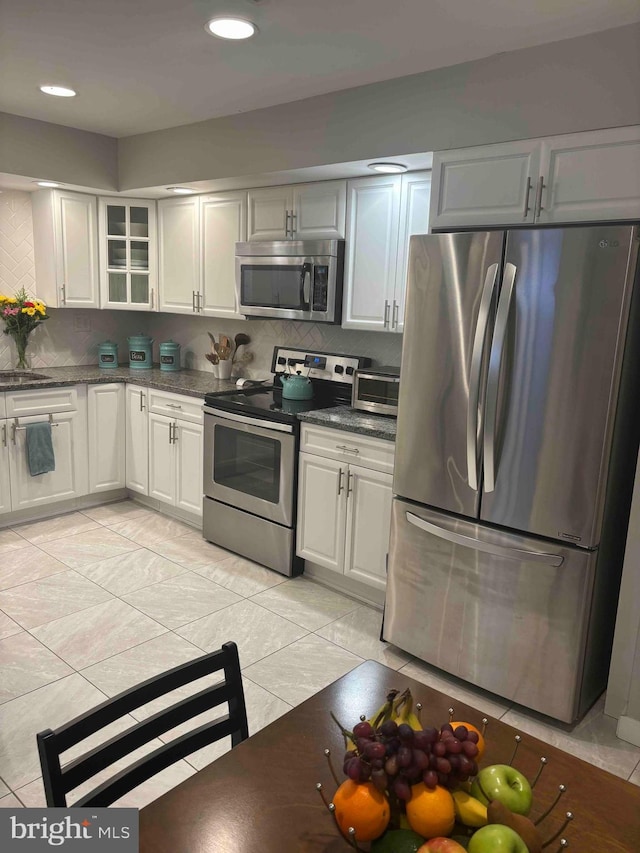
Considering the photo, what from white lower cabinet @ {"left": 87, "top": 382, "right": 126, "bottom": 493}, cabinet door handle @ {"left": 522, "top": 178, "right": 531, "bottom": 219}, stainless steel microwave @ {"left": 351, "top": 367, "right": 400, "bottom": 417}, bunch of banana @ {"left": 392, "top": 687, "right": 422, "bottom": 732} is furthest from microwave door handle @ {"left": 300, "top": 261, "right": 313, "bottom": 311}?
bunch of banana @ {"left": 392, "top": 687, "right": 422, "bottom": 732}

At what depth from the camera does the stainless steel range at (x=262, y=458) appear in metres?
3.62

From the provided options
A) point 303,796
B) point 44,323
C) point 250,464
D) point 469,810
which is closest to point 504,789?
point 469,810

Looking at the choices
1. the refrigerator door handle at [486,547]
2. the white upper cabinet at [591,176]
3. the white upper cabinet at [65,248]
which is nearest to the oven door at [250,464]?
the refrigerator door handle at [486,547]

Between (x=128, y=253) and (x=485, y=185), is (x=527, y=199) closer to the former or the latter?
(x=485, y=185)

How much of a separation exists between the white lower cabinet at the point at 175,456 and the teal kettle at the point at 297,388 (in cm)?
65

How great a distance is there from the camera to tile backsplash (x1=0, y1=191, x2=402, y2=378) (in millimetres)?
4094

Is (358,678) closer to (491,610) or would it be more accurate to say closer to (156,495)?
(491,610)

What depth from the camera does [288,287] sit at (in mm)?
3803

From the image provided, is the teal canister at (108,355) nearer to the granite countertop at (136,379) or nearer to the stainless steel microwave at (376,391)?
the granite countertop at (136,379)

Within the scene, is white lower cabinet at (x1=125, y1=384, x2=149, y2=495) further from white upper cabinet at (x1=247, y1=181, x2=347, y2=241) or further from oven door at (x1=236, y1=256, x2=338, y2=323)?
white upper cabinet at (x1=247, y1=181, x2=347, y2=241)

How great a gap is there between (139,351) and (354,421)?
2.32 m

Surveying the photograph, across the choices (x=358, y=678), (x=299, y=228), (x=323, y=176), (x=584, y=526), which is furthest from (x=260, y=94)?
(x=358, y=678)

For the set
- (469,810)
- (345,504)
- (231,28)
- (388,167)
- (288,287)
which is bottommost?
(345,504)

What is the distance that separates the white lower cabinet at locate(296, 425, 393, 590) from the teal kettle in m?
0.43
